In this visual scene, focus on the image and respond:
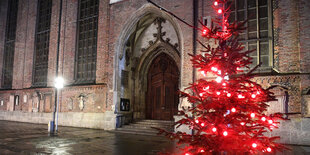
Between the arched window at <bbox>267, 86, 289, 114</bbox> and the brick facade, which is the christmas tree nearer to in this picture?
the brick facade

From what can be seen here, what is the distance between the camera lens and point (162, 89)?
47.9 ft

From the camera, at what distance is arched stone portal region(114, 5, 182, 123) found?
542 inches

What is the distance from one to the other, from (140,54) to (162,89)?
8.69 feet

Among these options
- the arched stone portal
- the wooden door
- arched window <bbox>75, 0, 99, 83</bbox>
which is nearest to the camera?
the arched stone portal

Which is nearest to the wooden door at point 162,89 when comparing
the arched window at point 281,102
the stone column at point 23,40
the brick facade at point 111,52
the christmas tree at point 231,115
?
the brick facade at point 111,52

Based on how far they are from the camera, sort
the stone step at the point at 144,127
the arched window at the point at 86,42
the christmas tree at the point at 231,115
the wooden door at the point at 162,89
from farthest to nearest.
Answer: the arched window at the point at 86,42
the wooden door at the point at 162,89
the stone step at the point at 144,127
the christmas tree at the point at 231,115

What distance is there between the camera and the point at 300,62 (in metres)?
9.20

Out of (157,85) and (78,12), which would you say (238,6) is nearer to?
(157,85)

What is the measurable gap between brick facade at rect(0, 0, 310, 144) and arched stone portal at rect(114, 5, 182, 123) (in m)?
0.12

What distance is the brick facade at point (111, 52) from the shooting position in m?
9.31

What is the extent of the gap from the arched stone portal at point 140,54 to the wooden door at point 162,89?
20cm

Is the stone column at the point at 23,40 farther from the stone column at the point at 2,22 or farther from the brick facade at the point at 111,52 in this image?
the stone column at the point at 2,22

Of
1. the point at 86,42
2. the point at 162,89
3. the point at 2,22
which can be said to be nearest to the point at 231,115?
the point at 162,89

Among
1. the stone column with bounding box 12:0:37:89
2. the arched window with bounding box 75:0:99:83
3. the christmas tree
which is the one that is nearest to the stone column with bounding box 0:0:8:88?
the stone column with bounding box 12:0:37:89
